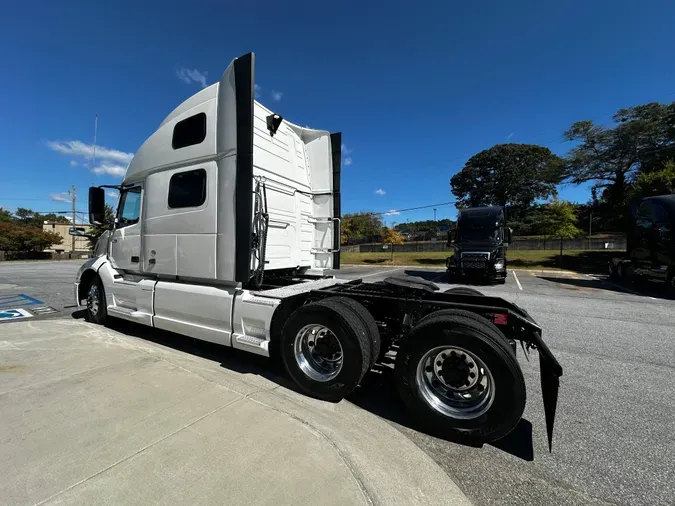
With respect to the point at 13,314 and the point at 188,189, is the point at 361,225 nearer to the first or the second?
the point at 13,314

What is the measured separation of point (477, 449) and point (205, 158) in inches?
173

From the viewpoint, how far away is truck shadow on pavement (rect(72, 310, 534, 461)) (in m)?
2.67

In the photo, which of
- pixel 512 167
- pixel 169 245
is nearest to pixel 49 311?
pixel 169 245

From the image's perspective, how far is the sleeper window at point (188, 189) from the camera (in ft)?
14.1

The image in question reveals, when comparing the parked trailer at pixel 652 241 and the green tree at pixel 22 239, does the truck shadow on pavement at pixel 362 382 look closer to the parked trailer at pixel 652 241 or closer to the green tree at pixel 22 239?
the parked trailer at pixel 652 241

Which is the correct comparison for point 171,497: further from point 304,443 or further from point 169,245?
point 169,245

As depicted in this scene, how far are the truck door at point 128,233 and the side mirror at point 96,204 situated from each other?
304 millimetres

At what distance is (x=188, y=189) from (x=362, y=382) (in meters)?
3.49

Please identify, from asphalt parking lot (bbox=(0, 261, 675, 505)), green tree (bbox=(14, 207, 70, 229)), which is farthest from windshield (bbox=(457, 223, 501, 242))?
green tree (bbox=(14, 207, 70, 229))

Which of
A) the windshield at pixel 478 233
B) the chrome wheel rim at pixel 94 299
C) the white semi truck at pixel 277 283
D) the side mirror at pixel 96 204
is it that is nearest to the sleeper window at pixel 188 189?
the white semi truck at pixel 277 283

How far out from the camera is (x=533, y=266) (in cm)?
2111

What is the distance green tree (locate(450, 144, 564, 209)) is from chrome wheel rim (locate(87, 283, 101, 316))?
52.7 meters

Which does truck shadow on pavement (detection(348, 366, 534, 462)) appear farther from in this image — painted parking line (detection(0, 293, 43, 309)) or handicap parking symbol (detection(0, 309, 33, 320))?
painted parking line (detection(0, 293, 43, 309))

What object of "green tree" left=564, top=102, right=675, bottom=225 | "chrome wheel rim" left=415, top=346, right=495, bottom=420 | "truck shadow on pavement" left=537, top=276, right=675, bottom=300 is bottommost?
"truck shadow on pavement" left=537, top=276, right=675, bottom=300
